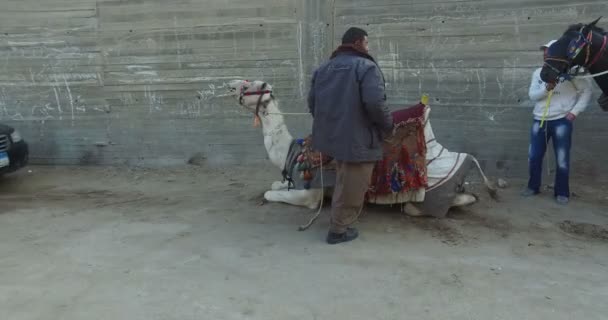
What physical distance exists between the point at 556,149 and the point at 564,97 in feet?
1.90

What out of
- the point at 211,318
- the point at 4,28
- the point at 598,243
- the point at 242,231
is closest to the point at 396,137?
the point at 242,231

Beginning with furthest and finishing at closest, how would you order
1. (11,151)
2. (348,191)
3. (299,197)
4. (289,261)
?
1. (11,151)
2. (299,197)
3. (348,191)
4. (289,261)

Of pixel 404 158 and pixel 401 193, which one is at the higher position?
pixel 404 158

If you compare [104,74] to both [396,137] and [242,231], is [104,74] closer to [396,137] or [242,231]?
[242,231]

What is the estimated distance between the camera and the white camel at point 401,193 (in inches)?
182

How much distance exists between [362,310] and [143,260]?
1924 millimetres

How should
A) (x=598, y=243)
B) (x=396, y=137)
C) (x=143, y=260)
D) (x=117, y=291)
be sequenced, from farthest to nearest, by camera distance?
(x=396, y=137)
(x=598, y=243)
(x=143, y=260)
(x=117, y=291)

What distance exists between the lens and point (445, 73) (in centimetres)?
640

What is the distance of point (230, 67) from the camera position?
23.5 ft

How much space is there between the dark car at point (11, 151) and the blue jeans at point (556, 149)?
6.78m

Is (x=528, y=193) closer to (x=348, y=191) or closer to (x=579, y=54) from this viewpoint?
(x=579, y=54)

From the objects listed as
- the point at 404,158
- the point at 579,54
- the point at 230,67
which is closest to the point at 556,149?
the point at 579,54

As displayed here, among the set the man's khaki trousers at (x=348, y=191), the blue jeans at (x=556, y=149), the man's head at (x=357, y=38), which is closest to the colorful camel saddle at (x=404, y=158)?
the man's khaki trousers at (x=348, y=191)

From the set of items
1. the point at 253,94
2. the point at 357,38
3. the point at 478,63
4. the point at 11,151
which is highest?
the point at 357,38
